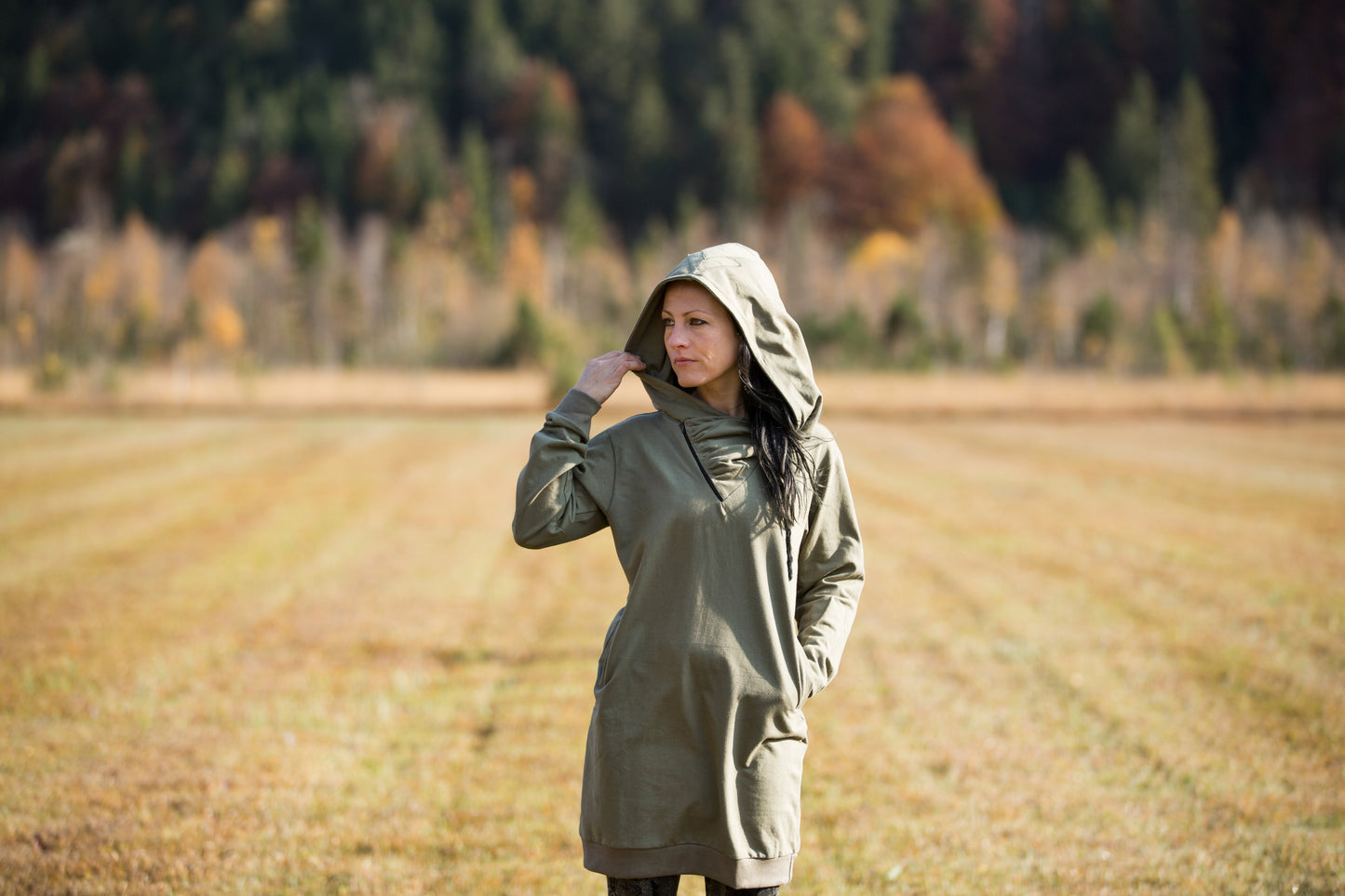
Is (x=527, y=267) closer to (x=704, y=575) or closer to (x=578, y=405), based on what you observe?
(x=578, y=405)

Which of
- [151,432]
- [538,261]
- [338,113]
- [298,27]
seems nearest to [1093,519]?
[151,432]

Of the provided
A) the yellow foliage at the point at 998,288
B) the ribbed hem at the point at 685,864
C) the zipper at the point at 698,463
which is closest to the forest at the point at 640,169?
the yellow foliage at the point at 998,288

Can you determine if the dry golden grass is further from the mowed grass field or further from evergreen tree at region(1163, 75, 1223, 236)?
evergreen tree at region(1163, 75, 1223, 236)

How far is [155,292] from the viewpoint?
71875 millimetres

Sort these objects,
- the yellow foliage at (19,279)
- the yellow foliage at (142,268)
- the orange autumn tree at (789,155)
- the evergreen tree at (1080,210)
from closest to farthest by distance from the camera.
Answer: the yellow foliage at (142,268), the yellow foliage at (19,279), the evergreen tree at (1080,210), the orange autumn tree at (789,155)

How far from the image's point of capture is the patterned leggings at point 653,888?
2.69 m

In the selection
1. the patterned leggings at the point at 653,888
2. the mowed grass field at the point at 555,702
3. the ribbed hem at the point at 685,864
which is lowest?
the mowed grass field at the point at 555,702

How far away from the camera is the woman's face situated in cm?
278

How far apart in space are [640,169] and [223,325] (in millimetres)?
39678

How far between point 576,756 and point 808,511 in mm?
3512

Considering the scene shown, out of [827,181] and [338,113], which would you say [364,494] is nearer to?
[827,181]

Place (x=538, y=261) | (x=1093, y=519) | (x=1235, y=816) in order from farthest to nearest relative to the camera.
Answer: (x=538, y=261)
(x=1093, y=519)
(x=1235, y=816)

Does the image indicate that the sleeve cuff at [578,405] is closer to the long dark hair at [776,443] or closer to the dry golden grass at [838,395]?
the long dark hair at [776,443]

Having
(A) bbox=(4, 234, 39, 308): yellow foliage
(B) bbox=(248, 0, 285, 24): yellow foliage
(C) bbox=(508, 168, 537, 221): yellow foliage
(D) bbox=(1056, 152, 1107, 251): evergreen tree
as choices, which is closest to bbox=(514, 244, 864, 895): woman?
(D) bbox=(1056, 152, 1107, 251): evergreen tree
